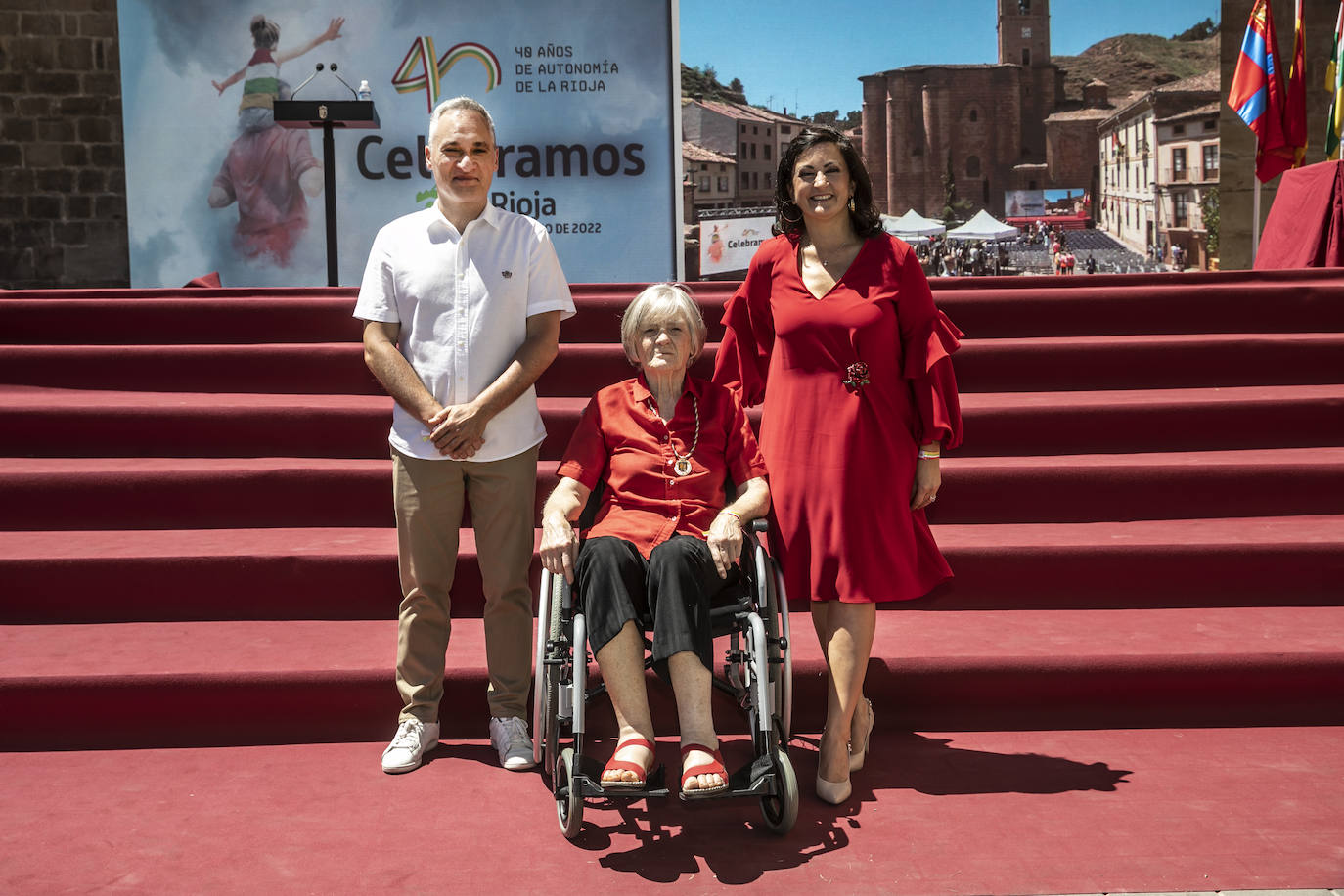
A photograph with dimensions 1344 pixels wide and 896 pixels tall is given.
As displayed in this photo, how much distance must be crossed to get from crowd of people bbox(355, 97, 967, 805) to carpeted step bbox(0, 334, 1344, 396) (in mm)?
1840

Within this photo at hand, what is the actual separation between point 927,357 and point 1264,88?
20.8 feet

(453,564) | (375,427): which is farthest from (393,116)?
(453,564)

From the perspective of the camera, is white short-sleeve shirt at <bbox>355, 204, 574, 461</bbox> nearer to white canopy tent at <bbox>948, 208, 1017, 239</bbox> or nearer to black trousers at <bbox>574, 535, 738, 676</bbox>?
black trousers at <bbox>574, 535, 738, 676</bbox>

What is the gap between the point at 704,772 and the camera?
2.55 metres

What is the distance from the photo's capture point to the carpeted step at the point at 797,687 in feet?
10.6

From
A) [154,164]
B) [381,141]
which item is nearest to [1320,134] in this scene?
[381,141]

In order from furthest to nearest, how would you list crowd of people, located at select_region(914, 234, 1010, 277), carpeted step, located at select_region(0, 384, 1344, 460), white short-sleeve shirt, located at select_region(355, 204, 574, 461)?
1. crowd of people, located at select_region(914, 234, 1010, 277)
2. carpeted step, located at select_region(0, 384, 1344, 460)
3. white short-sleeve shirt, located at select_region(355, 204, 574, 461)

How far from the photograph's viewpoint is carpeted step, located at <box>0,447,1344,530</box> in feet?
13.3

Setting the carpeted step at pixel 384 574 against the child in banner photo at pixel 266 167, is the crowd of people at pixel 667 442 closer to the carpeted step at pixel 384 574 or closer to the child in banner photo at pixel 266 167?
the carpeted step at pixel 384 574

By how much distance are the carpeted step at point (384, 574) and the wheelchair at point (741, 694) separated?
0.90 meters

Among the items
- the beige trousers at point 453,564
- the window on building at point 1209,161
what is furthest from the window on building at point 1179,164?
the beige trousers at point 453,564

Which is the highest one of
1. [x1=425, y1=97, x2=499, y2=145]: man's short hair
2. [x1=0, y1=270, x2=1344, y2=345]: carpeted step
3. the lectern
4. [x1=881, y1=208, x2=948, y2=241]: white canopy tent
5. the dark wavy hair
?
[x1=881, y1=208, x2=948, y2=241]: white canopy tent

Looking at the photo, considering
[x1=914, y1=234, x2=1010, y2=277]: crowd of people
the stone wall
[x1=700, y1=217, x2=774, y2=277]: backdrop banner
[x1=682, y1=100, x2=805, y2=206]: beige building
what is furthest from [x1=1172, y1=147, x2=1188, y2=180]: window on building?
the stone wall

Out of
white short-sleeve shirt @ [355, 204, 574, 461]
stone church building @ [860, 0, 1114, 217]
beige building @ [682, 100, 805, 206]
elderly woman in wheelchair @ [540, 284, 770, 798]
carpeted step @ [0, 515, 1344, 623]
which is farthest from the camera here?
stone church building @ [860, 0, 1114, 217]
